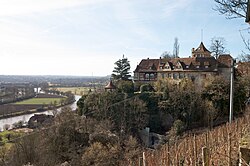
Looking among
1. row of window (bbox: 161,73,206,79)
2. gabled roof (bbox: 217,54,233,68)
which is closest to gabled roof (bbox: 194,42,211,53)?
gabled roof (bbox: 217,54,233,68)

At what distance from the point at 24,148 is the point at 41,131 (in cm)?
198

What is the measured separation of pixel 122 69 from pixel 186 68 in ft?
26.5

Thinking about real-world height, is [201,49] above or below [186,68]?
above

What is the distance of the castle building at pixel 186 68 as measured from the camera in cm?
2855

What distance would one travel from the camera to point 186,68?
98.6 feet

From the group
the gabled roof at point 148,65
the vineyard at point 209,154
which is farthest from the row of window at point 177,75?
the vineyard at point 209,154

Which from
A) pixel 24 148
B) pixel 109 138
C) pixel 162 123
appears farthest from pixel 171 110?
pixel 24 148

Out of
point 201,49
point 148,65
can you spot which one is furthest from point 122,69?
point 201,49

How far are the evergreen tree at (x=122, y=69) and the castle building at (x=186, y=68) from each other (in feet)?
6.12

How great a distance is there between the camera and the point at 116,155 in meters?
15.5

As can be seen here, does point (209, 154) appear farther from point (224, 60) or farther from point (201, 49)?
point (201, 49)

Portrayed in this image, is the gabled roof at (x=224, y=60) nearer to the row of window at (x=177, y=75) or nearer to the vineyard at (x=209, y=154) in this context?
the row of window at (x=177, y=75)

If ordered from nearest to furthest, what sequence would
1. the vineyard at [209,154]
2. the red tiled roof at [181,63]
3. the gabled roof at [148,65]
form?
the vineyard at [209,154] < the red tiled roof at [181,63] < the gabled roof at [148,65]

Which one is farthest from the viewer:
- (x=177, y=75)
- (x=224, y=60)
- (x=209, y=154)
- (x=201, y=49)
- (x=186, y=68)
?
(x=201, y=49)
